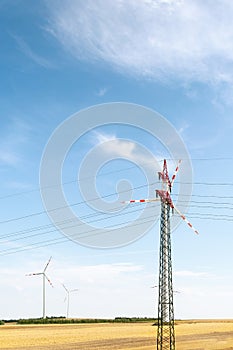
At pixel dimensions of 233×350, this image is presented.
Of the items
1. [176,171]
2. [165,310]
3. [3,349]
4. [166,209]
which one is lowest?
[3,349]

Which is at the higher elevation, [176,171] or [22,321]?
[176,171]

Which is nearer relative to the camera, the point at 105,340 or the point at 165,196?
the point at 165,196

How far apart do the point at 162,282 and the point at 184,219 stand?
1343 centimetres

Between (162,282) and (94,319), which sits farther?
(94,319)

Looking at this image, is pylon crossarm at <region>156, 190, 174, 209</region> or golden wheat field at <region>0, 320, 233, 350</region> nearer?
pylon crossarm at <region>156, 190, 174, 209</region>

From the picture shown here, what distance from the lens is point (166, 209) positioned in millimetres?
49531

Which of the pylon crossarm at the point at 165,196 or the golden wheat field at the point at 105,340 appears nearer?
the pylon crossarm at the point at 165,196

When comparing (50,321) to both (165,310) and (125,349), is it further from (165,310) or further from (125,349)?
(165,310)

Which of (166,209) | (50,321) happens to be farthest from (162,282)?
(50,321)

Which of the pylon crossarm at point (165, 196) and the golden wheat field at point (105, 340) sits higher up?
the pylon crossarm at point (165, 196)

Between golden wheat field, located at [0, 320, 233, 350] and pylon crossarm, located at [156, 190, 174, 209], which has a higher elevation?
pylon crossarm, located at [156, 190, 174, 209]

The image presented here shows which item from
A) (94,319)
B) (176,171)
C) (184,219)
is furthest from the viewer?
(94,319)

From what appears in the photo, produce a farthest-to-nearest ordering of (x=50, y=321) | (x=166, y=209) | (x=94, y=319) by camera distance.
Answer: (x=94, y=319), (x=50, y=321), (x=166, y=209)

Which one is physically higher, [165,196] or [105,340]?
[165,196]
